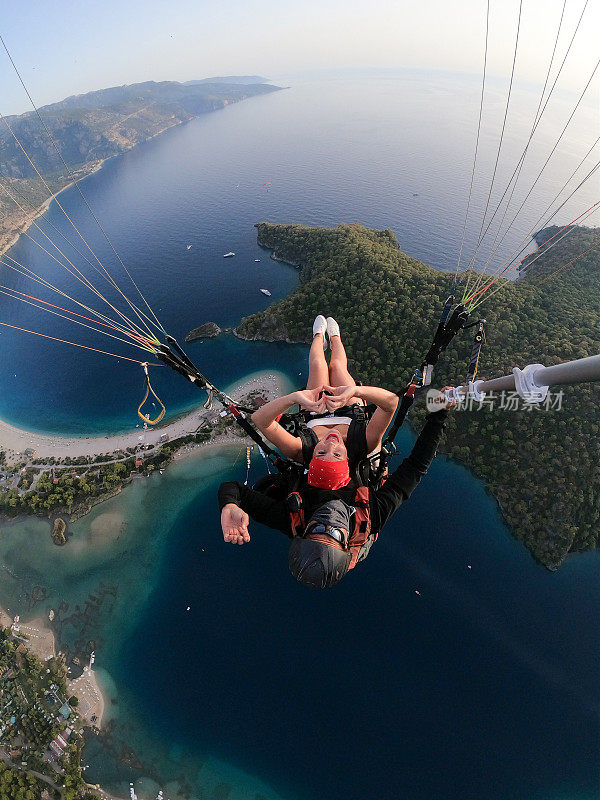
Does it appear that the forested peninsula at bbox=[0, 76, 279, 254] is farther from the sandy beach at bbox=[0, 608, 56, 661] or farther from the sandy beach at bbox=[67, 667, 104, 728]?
the sandy beach at bbox=[67, 667, 104, 728]

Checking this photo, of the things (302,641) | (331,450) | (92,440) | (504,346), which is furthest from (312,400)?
(92,440)

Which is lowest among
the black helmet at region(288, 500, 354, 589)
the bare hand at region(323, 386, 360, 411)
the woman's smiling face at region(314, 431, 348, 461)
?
the black helmet at region(288, 500, 354, 589)

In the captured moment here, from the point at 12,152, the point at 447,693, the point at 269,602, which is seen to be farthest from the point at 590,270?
the point at 12,152

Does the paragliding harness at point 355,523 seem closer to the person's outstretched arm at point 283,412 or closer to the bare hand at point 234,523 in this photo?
the bare hand at point 234,523

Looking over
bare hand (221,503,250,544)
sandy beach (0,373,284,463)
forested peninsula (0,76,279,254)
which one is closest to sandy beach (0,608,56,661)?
sandy beach (0,373,284,463)

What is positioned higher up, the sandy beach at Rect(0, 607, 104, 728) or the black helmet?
the black helmet

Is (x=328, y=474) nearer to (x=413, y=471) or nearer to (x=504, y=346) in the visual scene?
(x=413, y=471)
